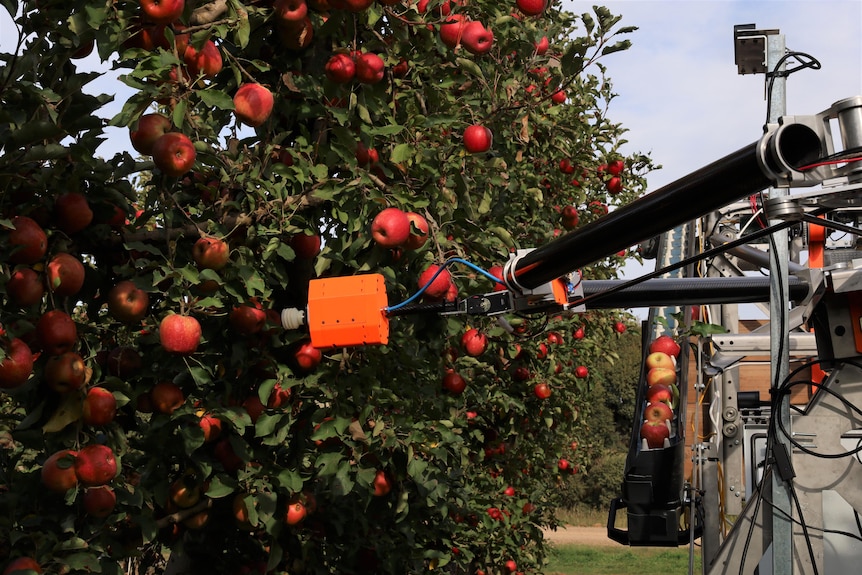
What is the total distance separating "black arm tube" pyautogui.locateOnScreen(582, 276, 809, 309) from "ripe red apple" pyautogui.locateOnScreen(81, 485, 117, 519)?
208 cm

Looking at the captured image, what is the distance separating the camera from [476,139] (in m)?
4.31

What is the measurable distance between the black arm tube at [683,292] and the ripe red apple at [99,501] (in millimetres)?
2076

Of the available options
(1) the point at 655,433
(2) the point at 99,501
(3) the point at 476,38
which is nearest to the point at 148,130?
(2) the point at 99,501

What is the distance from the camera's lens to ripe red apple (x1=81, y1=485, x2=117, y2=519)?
139 inches

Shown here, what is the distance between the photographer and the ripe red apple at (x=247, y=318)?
3934 mm

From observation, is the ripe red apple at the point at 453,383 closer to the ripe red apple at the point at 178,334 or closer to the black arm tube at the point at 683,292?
the black arm tube at the point at 683,292

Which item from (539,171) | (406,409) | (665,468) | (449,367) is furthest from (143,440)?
(539,171)

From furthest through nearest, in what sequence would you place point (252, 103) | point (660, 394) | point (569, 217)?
point (569, 217) < point (660, 394) < point (252, 103)

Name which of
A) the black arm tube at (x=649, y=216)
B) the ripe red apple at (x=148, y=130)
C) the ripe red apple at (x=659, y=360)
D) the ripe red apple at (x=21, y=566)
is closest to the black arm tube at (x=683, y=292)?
the black arm tube at (x=649, y=216)

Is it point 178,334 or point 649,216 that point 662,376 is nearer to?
point 178,334

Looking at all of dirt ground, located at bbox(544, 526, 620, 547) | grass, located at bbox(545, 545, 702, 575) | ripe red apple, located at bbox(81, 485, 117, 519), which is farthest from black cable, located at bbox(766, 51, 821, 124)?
dirt ground, located at bbox(544, 526, 620, 547)

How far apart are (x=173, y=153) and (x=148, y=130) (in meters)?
0.18

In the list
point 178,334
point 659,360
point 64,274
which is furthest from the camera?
point 659,360

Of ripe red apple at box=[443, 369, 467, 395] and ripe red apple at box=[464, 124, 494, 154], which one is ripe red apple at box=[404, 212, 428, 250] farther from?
ripe red apple at box=[443, 369, 467, 395]
